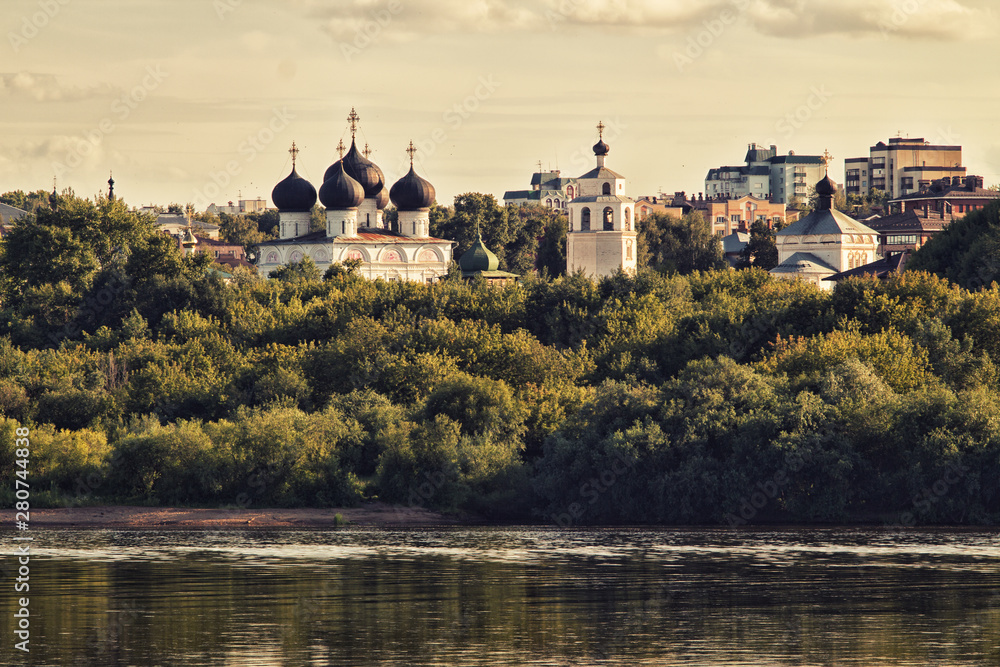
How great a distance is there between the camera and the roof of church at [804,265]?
3730 inches

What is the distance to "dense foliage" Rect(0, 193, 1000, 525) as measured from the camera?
42.0 m

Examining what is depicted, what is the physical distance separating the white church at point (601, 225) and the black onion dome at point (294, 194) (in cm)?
2041

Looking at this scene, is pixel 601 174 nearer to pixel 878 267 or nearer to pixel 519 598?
pixel 878 267

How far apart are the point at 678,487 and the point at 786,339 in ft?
40.9

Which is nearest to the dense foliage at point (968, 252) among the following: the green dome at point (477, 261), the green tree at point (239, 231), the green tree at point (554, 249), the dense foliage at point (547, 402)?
the dense foliage at point (547, 402)

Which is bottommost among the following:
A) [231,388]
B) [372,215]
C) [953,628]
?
[953,628]

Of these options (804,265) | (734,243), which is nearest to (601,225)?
(804,265)

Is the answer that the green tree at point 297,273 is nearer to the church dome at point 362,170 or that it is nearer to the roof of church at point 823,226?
the church dome at point 362,170

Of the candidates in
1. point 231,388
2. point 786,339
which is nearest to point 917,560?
point 786,339

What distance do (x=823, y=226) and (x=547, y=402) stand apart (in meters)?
54.0

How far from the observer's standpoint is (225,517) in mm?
43781

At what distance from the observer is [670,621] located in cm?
2748

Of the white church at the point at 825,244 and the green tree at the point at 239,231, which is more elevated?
the green tree at the point at 239,231

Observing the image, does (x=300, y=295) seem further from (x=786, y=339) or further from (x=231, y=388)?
(x=786, y=339)
